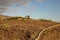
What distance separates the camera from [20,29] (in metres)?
16.4

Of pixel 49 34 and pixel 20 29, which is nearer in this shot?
pixel 20 29

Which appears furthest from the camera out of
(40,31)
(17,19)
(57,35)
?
(17,19)

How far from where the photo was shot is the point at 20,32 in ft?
52.5

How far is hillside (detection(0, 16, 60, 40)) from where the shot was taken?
15.5m

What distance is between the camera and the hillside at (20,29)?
50.8ft

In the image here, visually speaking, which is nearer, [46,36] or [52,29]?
[46,36]

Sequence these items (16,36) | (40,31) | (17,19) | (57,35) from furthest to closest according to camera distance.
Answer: (17,19) → (57,35) → (40,31) → (16,36)

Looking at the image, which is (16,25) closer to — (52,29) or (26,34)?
(26,34)

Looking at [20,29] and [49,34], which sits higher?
[20,29]

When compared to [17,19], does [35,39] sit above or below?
below

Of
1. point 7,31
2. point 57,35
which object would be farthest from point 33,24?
point 7,31

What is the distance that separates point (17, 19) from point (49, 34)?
3556 millimetres

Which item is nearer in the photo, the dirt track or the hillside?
the hillside

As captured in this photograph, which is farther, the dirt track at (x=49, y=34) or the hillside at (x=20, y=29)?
the dirt track at (x=49, y=34)
